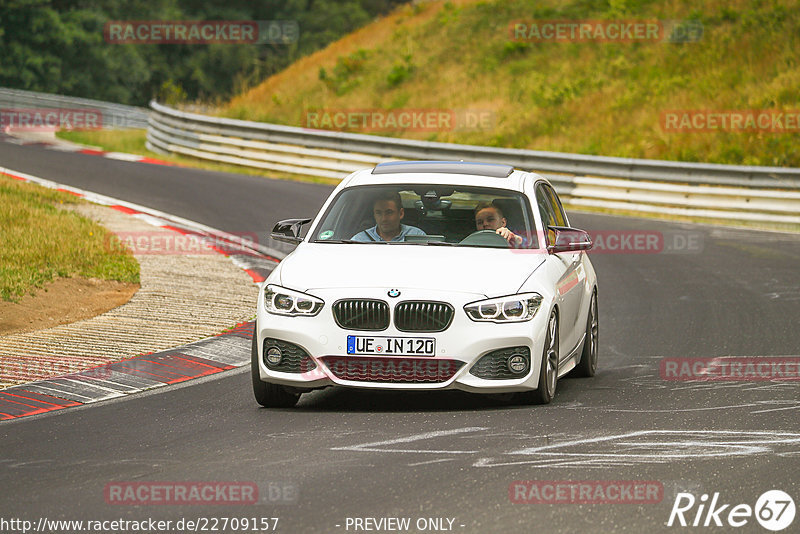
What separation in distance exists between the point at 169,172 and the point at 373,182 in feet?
55.6

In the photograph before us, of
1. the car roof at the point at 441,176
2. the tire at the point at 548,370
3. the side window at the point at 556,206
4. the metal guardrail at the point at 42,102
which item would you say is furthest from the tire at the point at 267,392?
the metal guardrail at the point at 42,102

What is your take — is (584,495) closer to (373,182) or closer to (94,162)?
(373,182)

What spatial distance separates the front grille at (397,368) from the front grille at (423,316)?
20cm

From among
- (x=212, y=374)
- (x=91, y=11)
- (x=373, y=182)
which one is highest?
(x=91, y=11)

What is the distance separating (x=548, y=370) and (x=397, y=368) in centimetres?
107

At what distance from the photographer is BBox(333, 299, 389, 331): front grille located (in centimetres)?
797

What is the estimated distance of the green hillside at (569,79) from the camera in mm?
27908

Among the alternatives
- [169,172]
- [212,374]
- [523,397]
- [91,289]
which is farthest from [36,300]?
[169,172]

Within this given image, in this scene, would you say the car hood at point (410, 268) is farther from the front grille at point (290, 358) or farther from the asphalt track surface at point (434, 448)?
the front grille at point (290, 358)

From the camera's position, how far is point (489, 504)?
19.2 ft

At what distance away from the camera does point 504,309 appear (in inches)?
316

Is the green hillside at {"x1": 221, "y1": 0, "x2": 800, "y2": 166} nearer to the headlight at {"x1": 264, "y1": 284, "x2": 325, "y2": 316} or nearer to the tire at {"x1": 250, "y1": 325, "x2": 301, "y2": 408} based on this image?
the tire at {"x1": 250, "y1": 325, "x2": 301, "y2": 408}

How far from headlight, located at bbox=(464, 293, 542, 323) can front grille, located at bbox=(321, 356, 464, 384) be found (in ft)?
1.10

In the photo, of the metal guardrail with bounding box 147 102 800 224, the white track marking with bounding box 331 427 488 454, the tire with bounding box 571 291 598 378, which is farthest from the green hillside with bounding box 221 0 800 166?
the white track marking with bounding box 331 427 488 454
